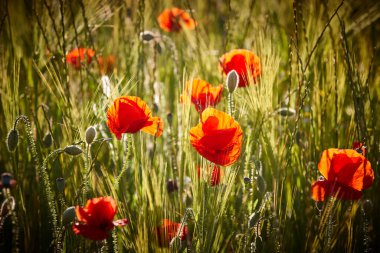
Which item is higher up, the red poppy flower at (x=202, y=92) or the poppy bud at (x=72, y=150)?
the red poppy flower at (x=202, y=92)

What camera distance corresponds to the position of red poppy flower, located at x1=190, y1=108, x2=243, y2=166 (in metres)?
0.72

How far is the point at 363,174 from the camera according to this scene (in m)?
0.73

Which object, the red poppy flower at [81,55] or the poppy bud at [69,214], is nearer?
the poppy bud at [69,214]

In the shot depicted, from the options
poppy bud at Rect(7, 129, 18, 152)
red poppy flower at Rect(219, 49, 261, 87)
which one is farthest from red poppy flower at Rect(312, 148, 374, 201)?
poppy bud at Rect(7, 129, 18, 152)

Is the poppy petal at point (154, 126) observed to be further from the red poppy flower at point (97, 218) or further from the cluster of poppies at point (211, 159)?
the red poppy flower at point (97, 218)

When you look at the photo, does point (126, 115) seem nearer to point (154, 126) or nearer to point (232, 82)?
point (154, 126)

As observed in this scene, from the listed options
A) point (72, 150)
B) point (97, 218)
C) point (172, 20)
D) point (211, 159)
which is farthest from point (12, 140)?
point (172, 20)

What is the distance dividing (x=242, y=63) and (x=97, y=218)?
49 cm

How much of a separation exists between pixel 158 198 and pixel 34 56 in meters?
0.58

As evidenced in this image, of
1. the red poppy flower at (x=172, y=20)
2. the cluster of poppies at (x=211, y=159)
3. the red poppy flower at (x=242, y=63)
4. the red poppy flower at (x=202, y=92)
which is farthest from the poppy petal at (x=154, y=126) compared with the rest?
the red poppy flower at (x=172, y=20)

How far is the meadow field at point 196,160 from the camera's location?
74cm

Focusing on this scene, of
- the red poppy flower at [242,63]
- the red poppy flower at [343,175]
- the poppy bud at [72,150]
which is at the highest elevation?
the red poppy flower at [242,63]

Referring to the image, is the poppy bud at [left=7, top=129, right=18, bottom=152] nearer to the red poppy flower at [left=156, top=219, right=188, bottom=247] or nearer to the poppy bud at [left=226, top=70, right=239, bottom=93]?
the red poppy flower at [left=156, top=219, right=188, bottom=247]

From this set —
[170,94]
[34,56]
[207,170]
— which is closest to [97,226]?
[207,170]
